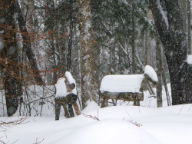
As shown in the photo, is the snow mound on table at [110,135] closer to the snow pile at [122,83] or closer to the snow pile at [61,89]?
the snow pile at [61,89]

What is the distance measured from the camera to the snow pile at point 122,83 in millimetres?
5942

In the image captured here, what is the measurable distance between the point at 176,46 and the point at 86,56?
2.75 m

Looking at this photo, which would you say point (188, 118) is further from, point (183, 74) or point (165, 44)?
point (165, 44)

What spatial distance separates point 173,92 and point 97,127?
3.60 metres

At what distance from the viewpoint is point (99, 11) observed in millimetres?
10117

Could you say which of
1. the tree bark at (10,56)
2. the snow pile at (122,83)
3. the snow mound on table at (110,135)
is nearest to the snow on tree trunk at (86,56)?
the snow pile at (122,83)

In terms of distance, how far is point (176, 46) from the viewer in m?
5.16

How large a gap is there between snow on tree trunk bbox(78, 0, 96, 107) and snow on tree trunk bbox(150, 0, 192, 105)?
245cm

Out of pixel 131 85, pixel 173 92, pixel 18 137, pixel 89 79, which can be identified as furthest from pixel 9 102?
pixel 173 92

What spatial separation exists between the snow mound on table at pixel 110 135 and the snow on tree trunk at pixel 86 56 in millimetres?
4767

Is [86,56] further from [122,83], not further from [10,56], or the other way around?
[10,56]

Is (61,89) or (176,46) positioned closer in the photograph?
(176,46)

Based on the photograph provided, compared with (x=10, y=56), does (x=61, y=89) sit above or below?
below

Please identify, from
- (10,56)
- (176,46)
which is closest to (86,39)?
(10,56)
